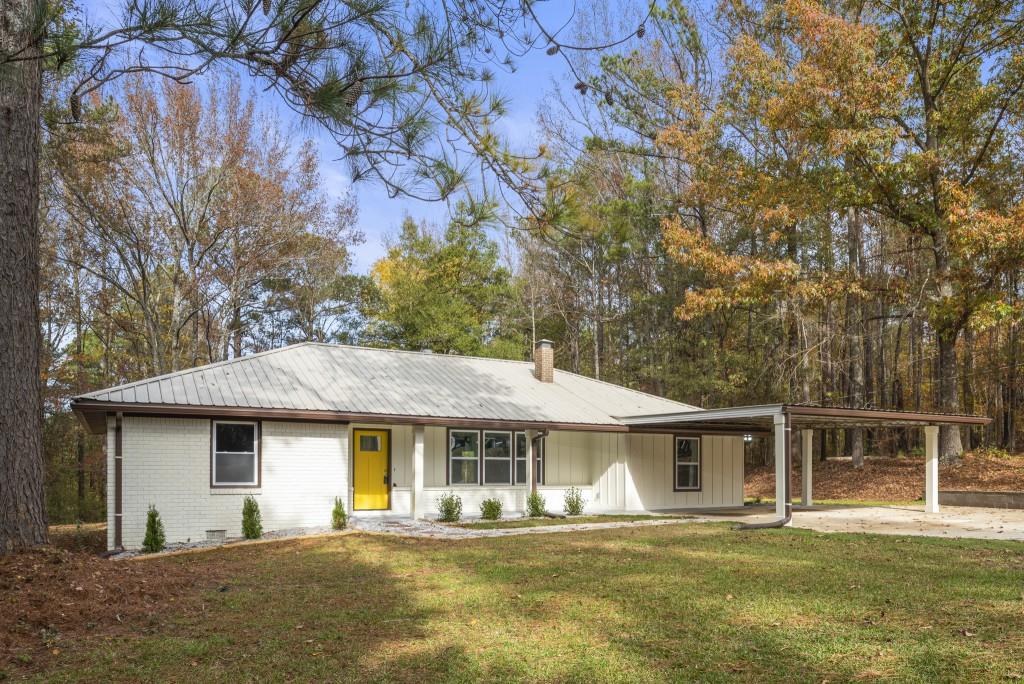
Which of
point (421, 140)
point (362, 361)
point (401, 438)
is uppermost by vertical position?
point (421, 140)

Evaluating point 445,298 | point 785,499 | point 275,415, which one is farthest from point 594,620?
point 445,298

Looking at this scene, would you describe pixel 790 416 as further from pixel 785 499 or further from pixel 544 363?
pixel 544 363

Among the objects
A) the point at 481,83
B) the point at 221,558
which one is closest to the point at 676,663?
the point at 481,83

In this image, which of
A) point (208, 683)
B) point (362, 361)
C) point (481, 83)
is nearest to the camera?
point (208, 683)

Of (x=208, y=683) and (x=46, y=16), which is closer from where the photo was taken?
(x=208, y=683)

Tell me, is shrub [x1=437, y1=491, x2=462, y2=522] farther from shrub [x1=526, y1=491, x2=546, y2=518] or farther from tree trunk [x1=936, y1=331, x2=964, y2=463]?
tree trunk [x1=936, y1=331, x2=964, y2=463]

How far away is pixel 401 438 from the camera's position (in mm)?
15773

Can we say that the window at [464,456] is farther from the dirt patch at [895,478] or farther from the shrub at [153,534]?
the dirt patch at [895,478]

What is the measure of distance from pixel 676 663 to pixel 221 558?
765 centimetres

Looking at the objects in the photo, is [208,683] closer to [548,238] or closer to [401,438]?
[548,238]

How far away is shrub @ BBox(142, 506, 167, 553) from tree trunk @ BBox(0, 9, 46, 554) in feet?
16.2

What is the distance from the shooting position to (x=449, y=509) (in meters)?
15.0

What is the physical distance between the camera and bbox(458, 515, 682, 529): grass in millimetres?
14242

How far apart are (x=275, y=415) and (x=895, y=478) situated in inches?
741
